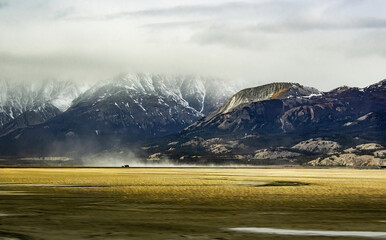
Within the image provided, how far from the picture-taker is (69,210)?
55000mm

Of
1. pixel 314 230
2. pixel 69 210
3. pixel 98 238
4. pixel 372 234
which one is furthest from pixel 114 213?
pixel 372 234

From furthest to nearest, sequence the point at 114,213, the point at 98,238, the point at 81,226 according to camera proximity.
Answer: the point at 114,213 → the point at 81,226 → the point at 98,238

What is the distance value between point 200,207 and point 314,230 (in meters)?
19.2

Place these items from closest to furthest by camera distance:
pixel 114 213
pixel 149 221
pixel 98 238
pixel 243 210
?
pixel 98 238, pixel 149 221, pixel 114 213, pixel 243 210

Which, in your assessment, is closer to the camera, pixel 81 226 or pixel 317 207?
pixel 81 226

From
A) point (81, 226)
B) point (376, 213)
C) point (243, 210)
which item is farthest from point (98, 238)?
point (376, 213)

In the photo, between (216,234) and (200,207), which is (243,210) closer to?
(200,207)

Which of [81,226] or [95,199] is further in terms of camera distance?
[95,199]

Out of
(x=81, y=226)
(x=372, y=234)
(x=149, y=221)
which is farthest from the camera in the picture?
(x=149, y=221)

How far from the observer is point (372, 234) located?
40.6 meters

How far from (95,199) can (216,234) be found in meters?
31.7

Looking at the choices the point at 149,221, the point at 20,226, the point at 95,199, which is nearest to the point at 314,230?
the point at 149,221

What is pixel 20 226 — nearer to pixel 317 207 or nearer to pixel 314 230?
pixel 314 230

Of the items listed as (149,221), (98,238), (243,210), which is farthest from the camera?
(243,210)
